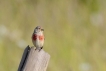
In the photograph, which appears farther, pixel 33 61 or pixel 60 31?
pixel 60 31

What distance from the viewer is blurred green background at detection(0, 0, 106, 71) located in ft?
18.7

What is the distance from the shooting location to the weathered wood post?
2.12m

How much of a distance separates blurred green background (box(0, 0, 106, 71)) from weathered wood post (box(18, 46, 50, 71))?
3358 mm

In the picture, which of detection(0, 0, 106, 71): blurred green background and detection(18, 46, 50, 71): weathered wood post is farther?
detection(0, 0, 106, 71): blurred green background

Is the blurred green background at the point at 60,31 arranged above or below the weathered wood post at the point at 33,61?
above

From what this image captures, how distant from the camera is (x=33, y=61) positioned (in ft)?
7.02

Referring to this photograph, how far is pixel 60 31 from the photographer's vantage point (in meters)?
6.14

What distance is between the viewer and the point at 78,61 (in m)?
6.14

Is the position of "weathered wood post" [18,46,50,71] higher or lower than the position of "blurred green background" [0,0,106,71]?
lower

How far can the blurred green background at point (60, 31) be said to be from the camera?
5.70 m

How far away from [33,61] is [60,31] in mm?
4017

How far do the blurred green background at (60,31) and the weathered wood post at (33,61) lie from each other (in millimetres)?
3358

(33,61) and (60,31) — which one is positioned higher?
(60,31)

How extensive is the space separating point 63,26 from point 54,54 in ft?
1.78
